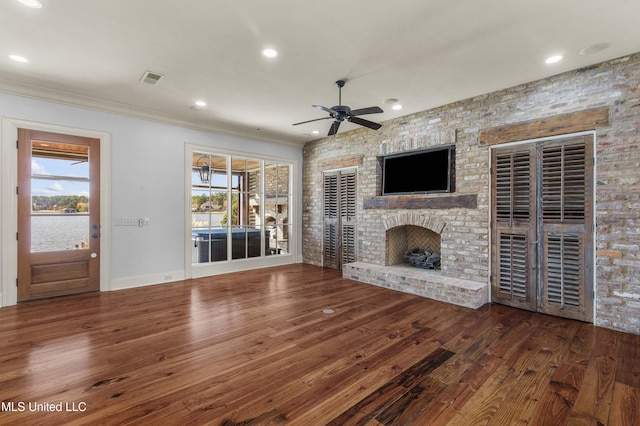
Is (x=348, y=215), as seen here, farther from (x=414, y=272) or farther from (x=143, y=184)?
(x=143, y=184)

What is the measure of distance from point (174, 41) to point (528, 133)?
13.8ft

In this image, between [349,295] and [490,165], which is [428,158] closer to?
[490,165]

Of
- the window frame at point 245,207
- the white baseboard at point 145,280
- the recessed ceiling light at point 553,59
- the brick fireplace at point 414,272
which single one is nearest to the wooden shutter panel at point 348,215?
the brick fireplace at point 414,272

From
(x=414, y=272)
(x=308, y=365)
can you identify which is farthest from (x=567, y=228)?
(x=308, y=365)

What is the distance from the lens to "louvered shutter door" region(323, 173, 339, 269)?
22.0 feet

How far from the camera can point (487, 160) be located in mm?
4309

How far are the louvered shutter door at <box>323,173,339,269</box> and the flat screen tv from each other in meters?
1.32

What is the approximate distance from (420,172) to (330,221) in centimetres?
237

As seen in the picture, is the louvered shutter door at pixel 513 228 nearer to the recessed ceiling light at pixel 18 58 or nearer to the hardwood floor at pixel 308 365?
the hardwood floor at pixel 308 365

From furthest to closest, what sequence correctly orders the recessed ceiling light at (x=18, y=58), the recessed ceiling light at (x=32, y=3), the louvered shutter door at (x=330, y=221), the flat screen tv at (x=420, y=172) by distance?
the louvered shutter door at (x=330, y=221)
the flat screen tv at (x=420, y=172)
the recessed ceiling light at (x=18, y=58)
the recessed ceiling light at (x=32, y=3)

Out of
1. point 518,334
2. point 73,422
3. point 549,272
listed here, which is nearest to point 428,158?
point 549,272

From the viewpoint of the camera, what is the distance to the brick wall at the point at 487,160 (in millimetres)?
3238

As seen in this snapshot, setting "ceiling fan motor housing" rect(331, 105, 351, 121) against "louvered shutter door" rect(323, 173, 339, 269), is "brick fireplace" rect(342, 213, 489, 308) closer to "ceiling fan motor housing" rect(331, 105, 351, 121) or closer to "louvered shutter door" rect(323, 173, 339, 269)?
"louvered shutter door" rect(323, 173, 339, 269)

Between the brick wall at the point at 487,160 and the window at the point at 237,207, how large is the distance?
1.40m
